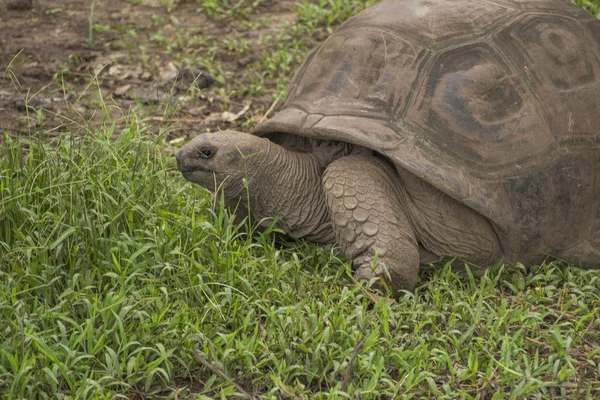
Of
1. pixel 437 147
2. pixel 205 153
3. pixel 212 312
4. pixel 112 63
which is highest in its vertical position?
pixel 437 147

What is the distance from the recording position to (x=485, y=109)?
413cm

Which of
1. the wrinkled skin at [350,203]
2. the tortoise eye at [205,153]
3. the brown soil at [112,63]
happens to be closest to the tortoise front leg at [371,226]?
the wrinkled skin at [350,203]

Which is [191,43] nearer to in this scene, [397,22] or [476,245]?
[397,22]

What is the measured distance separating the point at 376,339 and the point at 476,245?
999mm

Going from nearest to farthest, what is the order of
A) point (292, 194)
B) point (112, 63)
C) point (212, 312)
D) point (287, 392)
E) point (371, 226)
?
1. point (287, 392)
2. point (212, 312)
3. point (371, 226)
4. point (292, 194)
5. point (112, 63)

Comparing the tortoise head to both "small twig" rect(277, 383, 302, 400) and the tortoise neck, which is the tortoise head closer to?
the tortoise neck

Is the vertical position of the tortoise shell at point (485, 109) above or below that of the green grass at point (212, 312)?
above

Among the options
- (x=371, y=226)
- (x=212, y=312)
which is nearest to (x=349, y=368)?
(x=212, y=312)

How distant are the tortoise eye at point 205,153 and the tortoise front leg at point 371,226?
0.56m

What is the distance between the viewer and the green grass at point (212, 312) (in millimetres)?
3232

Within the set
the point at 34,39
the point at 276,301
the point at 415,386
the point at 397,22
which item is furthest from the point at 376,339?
the point at 34,39

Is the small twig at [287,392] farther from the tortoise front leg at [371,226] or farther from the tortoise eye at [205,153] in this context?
the tortoise eye at [205,153]

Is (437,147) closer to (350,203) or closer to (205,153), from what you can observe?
(350,203)

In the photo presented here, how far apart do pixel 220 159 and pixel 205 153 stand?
0.25 ft
